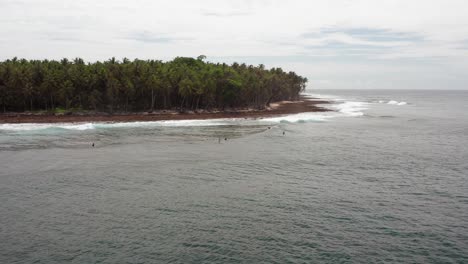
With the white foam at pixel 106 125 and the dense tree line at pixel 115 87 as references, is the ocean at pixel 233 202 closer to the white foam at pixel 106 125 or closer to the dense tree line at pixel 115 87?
the white foam at pixel 106 125

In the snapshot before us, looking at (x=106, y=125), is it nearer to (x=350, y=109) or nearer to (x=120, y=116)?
(x=120, y=116)

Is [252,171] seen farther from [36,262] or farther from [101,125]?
[101,125]

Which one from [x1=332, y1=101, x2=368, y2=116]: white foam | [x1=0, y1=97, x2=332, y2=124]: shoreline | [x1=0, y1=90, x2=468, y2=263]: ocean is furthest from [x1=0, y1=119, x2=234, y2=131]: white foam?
[x1=332, y1=101, x2=368, y2=116]: white foam

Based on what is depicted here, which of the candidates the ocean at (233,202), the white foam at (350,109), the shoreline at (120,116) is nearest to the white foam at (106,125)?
the shoreline at (120,116)

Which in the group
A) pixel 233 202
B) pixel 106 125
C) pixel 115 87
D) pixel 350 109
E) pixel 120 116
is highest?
pixel 115 87

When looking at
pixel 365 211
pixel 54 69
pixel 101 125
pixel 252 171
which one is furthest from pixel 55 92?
pixel 365 211

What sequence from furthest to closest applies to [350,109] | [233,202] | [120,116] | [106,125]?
1. [350,109]
2. [120,116]
3. [106,125]
4. [233,202]

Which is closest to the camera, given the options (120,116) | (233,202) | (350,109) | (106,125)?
(233,202)

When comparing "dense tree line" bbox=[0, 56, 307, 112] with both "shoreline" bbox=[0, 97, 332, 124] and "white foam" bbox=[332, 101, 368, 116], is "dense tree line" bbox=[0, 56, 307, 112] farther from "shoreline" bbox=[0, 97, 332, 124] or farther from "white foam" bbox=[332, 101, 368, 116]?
"white foam" bbox=[332, 101, 368, 116]

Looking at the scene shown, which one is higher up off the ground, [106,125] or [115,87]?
[115,87]

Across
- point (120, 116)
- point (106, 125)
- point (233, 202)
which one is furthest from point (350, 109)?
point (233, 202)
